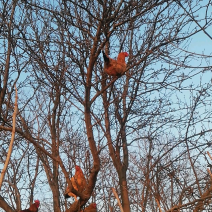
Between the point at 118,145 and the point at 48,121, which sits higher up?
the point at 48,121

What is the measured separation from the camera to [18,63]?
543cm

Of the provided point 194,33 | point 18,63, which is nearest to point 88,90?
point 194,33

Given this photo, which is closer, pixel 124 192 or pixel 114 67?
pixel 114 67

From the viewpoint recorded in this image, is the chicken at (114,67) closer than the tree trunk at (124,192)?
Yes

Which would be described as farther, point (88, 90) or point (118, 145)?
point (118, 145)

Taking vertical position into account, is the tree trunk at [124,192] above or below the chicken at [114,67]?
below

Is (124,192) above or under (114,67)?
under

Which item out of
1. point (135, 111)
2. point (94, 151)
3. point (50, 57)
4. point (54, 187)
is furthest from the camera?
point (54, 187)

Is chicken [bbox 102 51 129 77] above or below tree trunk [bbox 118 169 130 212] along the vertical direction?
above

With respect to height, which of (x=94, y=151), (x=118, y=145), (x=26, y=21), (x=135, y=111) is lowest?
(x=94, y=151)

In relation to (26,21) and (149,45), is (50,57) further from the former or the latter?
(149,45)

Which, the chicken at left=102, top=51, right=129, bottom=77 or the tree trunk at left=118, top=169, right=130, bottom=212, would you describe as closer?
the chicken at left=102, top=51, right=129, bottom=77

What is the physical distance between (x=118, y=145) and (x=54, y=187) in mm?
1806

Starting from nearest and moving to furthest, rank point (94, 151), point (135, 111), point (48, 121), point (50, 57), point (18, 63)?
point (94, 151) < point (50, 57) < point (18, 63) < point (135, 111) < point (48, 121)
